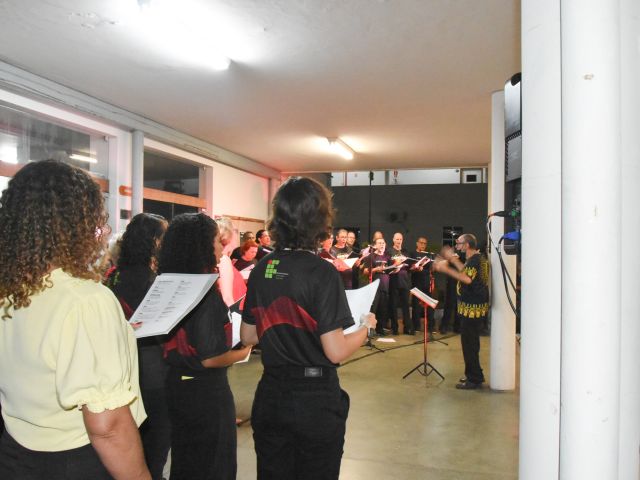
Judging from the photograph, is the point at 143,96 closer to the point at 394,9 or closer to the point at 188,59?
the point at 188,59

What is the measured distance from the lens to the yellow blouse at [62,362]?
1015mm

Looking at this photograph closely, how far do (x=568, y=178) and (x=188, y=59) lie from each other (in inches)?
154

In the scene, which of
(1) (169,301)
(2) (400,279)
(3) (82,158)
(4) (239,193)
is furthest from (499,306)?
(4) (239,193)

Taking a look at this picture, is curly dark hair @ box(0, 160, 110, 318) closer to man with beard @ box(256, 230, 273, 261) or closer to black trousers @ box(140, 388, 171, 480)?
black trousers @ box(140, 388, 171, 480)

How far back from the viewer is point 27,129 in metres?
5.02

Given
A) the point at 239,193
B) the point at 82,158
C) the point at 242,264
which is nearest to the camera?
the point at 82,158

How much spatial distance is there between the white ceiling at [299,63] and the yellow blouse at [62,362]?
280 centimetres

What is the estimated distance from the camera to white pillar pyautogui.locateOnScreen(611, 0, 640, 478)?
3.73 feet

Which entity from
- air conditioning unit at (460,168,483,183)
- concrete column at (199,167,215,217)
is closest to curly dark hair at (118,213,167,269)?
concrete column at (199,167,215,217)

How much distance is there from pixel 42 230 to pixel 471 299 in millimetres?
4342

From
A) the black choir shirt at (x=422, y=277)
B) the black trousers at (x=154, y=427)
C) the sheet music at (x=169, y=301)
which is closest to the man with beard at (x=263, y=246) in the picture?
the black choir shirt at (x=422, y=277)

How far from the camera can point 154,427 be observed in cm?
220

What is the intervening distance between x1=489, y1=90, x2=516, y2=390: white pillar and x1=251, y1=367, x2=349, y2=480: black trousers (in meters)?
3.55

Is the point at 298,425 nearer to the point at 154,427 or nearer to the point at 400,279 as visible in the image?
the point at 154,427
